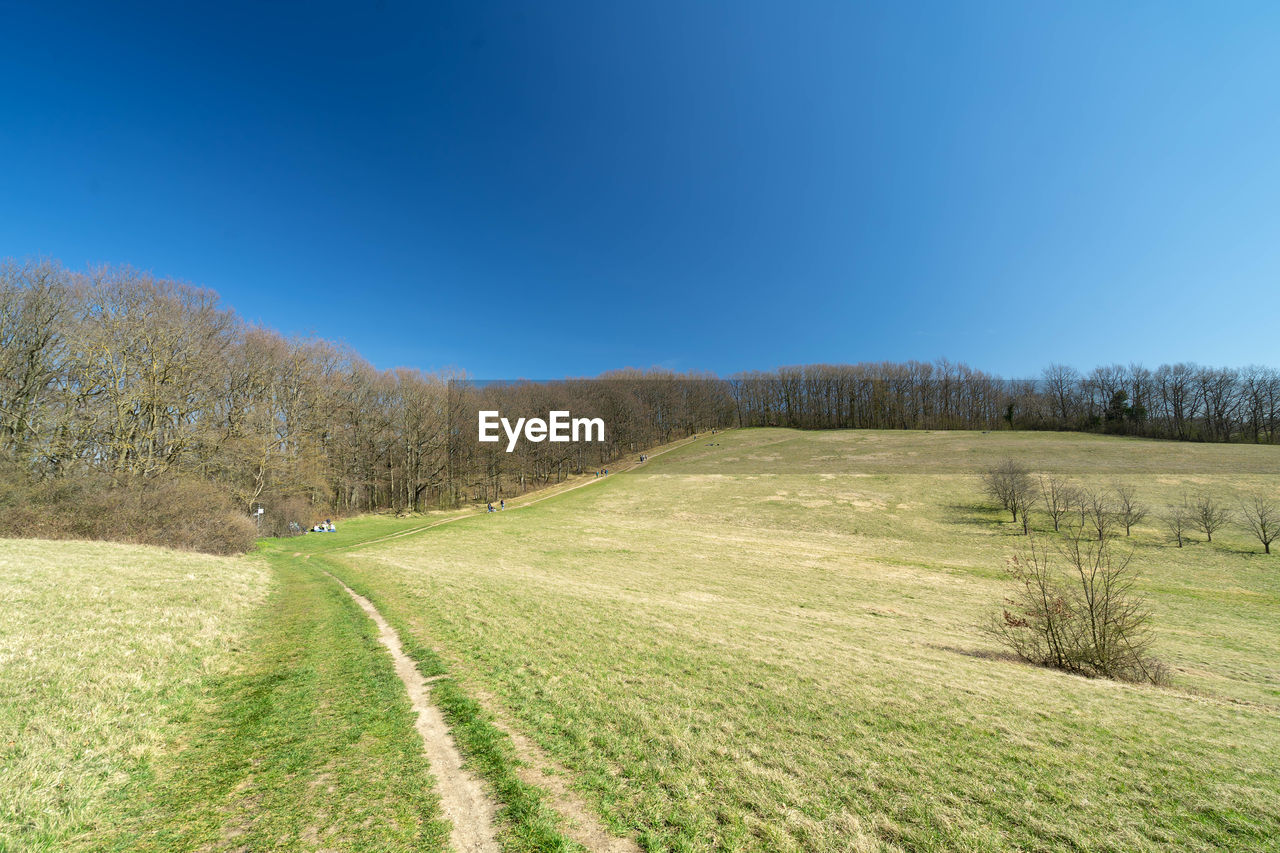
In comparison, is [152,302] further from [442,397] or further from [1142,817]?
[1142,817]

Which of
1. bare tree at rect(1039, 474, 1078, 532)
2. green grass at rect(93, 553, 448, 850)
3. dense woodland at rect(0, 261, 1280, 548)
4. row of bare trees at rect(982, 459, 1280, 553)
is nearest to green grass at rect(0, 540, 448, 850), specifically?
green grass at rect(93, 553, 448, 850)

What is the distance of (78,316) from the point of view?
1102 inches

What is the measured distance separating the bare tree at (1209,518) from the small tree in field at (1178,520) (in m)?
0.36

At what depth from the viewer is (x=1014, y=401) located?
3789 inches

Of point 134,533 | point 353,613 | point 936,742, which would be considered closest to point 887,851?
point 936,742

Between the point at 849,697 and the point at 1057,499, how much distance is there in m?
40.6

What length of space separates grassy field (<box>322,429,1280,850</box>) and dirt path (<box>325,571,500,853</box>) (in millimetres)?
913

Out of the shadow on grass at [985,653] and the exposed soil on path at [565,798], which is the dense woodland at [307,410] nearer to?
the exposed soil on path at [565,798]

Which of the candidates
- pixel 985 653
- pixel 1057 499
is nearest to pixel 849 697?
pixel 985 653

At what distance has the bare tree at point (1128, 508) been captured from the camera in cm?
A: 3177

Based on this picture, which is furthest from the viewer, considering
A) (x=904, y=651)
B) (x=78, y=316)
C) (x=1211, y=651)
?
(x=78, y=316)

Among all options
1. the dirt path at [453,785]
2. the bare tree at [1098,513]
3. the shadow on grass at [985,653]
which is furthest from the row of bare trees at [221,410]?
the bare tree at [1098,513]

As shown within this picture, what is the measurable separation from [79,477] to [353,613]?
22.6 m

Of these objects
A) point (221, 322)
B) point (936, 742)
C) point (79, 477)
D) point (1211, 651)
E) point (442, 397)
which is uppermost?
point (221, 322)
